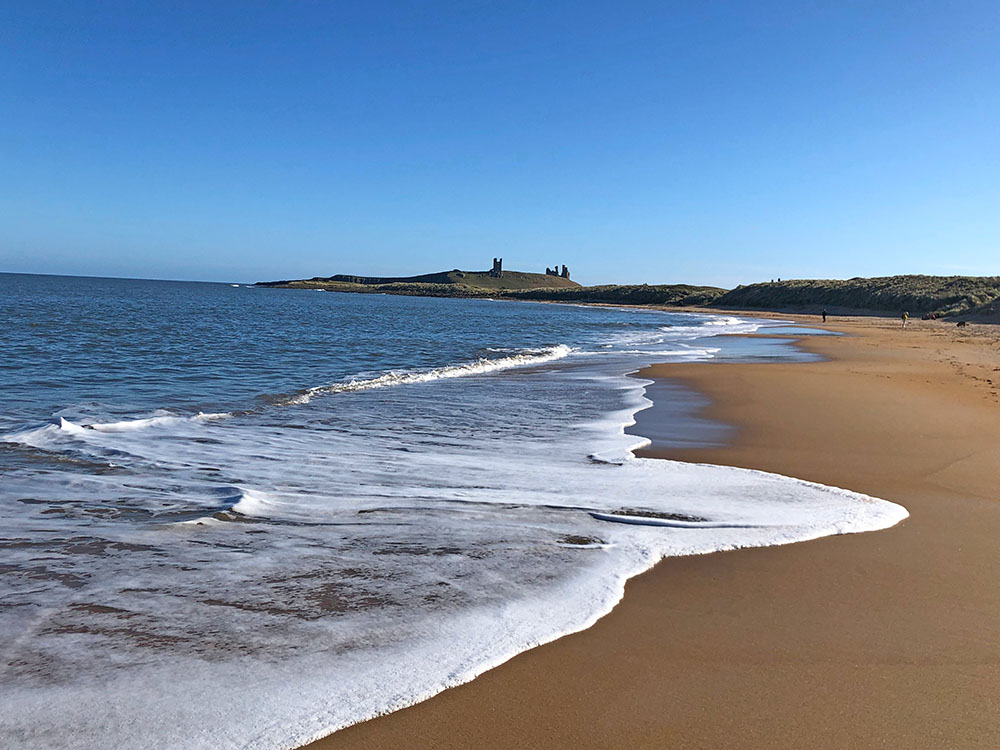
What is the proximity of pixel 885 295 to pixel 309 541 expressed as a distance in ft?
219

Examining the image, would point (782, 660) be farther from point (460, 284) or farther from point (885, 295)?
point (460, 284)

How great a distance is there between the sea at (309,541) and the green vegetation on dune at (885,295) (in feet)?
153

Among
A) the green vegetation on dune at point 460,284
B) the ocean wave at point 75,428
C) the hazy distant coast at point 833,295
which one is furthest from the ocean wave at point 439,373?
the green vegetation on dune at point 460,284

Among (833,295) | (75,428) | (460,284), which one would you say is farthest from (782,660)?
(460,284)

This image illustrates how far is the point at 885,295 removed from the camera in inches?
2414

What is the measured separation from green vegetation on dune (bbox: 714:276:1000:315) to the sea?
46.7 metres

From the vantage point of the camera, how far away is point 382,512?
530cm

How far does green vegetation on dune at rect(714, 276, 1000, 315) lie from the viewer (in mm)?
51562

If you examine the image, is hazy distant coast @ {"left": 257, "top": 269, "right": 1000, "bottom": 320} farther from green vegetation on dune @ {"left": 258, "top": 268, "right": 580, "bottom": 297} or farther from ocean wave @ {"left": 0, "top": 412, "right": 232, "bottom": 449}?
ocean wave @ {"left": 0, "top": 412, "right": 232, "bottom": 449}

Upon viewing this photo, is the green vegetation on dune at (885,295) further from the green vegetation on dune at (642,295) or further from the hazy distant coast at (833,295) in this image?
the green vegetation on dune at (642,295)

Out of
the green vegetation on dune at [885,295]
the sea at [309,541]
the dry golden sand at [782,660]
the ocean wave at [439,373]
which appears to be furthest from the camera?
the green vegetation on dune at [885,295]

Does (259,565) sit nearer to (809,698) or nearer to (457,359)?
(809,698)

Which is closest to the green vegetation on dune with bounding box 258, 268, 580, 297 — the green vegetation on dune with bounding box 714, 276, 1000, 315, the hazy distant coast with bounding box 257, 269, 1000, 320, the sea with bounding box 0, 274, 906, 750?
the hazy distant coast with bounding box 257, 269, 1000, 320

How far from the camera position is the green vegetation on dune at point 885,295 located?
51.6 metres
